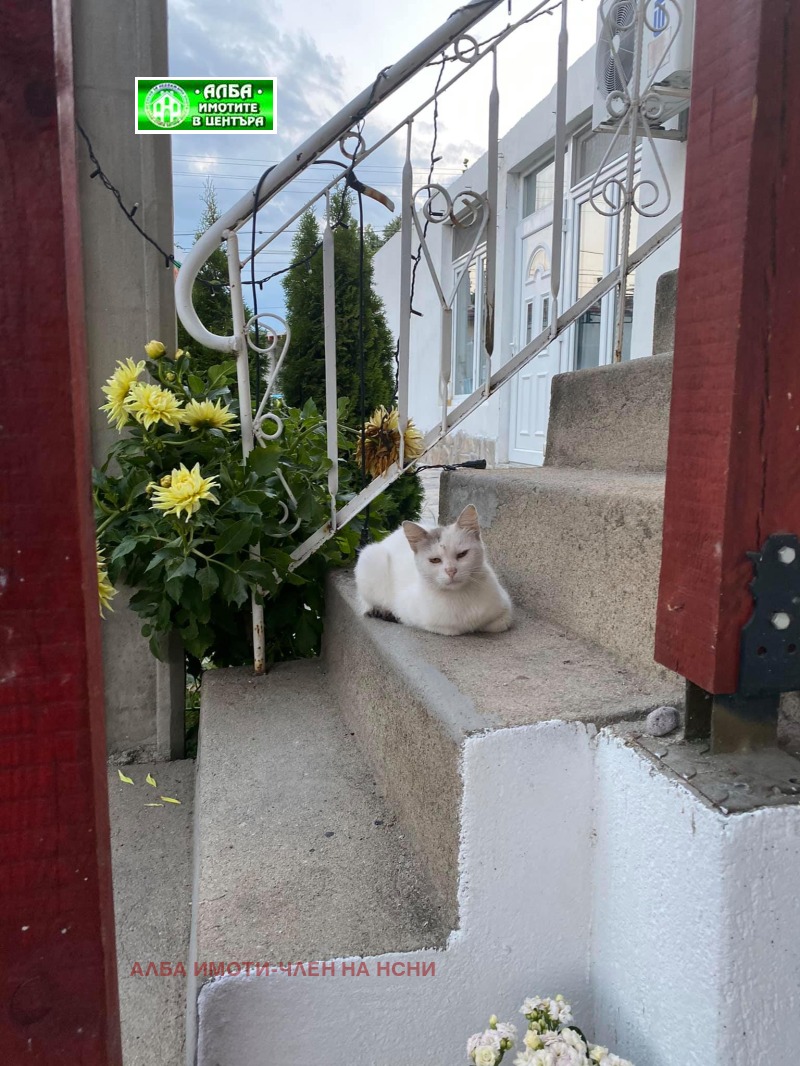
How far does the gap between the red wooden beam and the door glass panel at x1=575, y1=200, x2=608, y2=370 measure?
5.98 m

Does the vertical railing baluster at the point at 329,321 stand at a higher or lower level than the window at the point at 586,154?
lower

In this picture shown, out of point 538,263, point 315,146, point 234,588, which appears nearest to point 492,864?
point 234,588

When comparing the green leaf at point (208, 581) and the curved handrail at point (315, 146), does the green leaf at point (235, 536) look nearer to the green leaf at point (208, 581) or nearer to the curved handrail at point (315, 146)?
the green leaf at point (208, 581)

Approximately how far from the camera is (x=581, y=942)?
1.17 m

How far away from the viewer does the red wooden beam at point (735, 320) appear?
83 cm

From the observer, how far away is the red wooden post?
0.59 metres

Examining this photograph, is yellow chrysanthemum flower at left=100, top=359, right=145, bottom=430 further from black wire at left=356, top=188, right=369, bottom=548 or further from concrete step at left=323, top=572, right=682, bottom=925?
concrete step at left=323, top=572, right=682, bottom=925

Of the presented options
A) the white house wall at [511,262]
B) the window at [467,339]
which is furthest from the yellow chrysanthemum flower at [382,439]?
the window at [467,339]

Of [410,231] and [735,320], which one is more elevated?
[410,231]

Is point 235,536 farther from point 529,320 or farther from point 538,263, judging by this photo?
point 529,320

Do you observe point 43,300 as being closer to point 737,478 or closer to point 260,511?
point 737,478

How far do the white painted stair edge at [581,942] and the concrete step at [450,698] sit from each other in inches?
2.0

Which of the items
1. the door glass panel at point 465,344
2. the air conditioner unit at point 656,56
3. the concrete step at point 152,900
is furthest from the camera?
the door glass panel at point 465,344

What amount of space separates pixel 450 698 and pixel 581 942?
44cm
